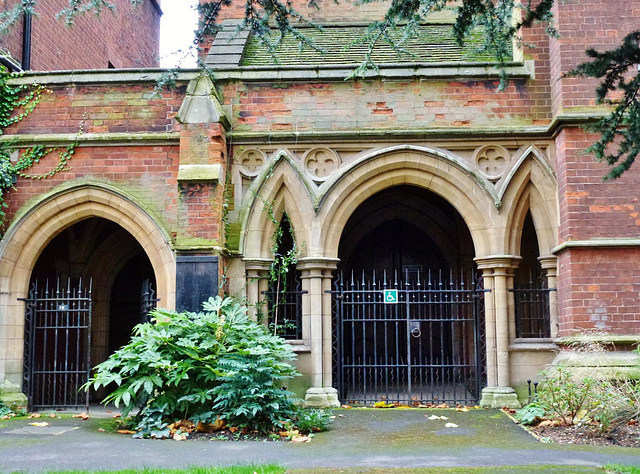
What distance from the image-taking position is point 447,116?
10.4 meters

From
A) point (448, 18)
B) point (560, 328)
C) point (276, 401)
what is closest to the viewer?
point (276, 401)

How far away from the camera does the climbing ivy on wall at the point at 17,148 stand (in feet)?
34.0

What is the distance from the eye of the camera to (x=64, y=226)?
1055cm

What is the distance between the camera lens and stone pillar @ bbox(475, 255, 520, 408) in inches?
389

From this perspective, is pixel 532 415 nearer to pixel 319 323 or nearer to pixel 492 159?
pixel 319 323

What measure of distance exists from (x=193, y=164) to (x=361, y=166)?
238cm

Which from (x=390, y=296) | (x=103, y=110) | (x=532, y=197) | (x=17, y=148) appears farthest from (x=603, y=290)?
(x=17, y=148)

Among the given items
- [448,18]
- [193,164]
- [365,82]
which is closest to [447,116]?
[365,82]

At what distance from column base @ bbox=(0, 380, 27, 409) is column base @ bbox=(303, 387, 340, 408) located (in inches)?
152

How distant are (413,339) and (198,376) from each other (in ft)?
22.8

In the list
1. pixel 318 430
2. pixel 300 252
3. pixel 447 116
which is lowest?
pixel 318 430

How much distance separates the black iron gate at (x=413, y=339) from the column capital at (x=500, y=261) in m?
0.33

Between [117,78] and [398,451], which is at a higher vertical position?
[117,78]

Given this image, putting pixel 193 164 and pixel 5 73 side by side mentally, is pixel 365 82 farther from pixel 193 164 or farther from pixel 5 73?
pixel 5 73
